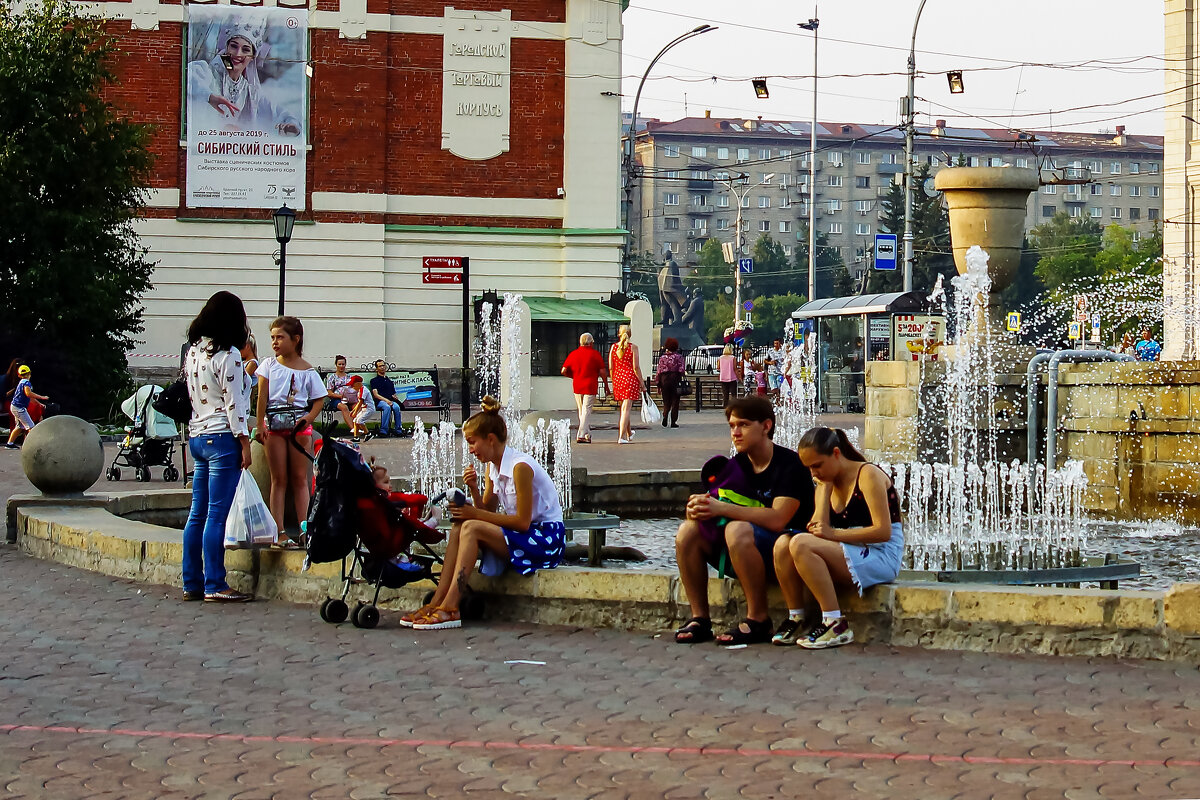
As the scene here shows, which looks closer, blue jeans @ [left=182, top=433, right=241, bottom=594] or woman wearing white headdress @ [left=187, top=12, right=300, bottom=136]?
blue jeans @ [left=182, top=433, right=241, bottom=594]

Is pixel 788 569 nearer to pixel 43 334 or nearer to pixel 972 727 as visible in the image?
pixel 972 727

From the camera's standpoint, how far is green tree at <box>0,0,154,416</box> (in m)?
31.0

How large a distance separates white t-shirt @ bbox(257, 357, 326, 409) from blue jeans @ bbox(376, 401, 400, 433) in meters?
18.0

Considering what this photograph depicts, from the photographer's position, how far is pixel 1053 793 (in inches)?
204

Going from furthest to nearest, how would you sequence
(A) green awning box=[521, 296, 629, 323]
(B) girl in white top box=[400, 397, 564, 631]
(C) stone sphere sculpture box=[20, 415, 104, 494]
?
(A) green awning box=[521, 296, 629, 323] → (C) stone sphere sculpture box=[20, 415, 104, 494] → (B) girl in white top box=[400, 397, 564, 631]

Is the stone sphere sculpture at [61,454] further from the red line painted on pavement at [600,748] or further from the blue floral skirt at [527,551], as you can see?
the red line painted on pavement at [600,748]

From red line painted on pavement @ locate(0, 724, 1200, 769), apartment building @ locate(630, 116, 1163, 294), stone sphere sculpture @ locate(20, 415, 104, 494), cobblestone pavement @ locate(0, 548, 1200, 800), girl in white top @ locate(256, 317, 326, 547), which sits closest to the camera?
cobblestone pavement @ locate(0, 548, 1200, 800)

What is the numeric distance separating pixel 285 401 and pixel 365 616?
2586 mm

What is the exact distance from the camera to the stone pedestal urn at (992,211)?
1603 cm

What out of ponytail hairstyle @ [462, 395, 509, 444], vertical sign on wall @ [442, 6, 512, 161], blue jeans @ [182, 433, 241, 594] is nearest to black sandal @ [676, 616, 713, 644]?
ponytail hairstyle @ [462, 395, 509, 444]

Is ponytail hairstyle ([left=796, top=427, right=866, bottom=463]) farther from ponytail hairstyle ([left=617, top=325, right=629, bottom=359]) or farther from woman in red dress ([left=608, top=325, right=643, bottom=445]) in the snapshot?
ponytail hairstyle ([left=617, top=325, right=629, bottom=359])

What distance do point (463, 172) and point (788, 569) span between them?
34.8 m

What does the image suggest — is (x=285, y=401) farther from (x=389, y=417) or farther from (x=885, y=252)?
(x=885, y=252)

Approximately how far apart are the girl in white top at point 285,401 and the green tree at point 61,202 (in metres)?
21.5
